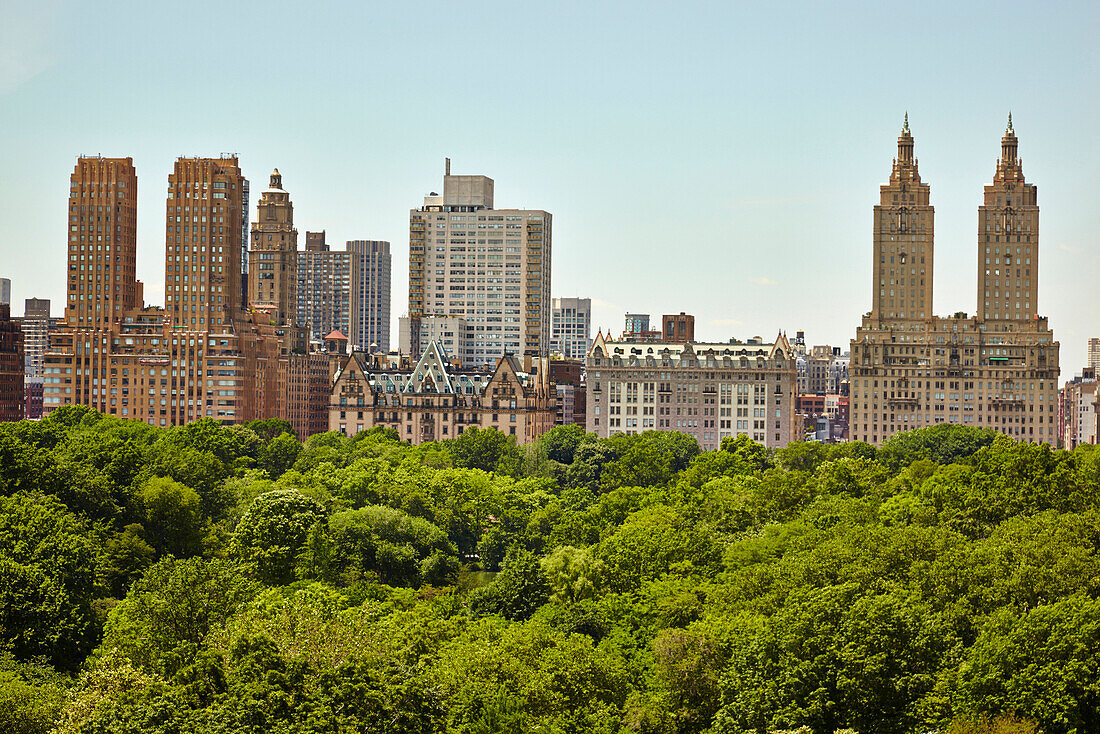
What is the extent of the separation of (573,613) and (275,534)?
31.4 m

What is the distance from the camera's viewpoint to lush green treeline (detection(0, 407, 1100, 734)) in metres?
69.4

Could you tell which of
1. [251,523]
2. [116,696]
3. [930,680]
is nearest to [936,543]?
[930,680]

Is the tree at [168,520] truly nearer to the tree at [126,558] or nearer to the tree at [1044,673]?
the tree at [126,558]

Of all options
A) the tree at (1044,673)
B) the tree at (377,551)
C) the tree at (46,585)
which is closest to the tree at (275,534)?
the tree at (377,551)

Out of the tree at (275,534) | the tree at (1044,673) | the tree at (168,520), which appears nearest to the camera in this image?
the tree at (1044,673)

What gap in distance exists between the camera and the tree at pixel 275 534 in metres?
114

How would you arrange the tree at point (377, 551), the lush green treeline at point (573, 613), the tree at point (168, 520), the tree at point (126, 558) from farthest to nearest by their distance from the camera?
the tree at point (168, 520), the tree at point (377, 551), the tree at point (126, 558), the lush green treeline at point (573, 613)

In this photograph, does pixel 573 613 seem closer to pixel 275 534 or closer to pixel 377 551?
pixel 275 534

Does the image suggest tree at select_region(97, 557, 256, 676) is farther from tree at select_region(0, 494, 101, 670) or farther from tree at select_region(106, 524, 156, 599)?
tree at select_region(106, 524, 156, 599)

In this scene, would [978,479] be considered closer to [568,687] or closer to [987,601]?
[987,601]

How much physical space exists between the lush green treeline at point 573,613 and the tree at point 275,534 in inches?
10.0

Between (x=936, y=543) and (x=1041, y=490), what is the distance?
981 inches

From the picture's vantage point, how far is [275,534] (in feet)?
391

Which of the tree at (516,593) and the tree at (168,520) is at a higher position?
the tree at (168,520)
